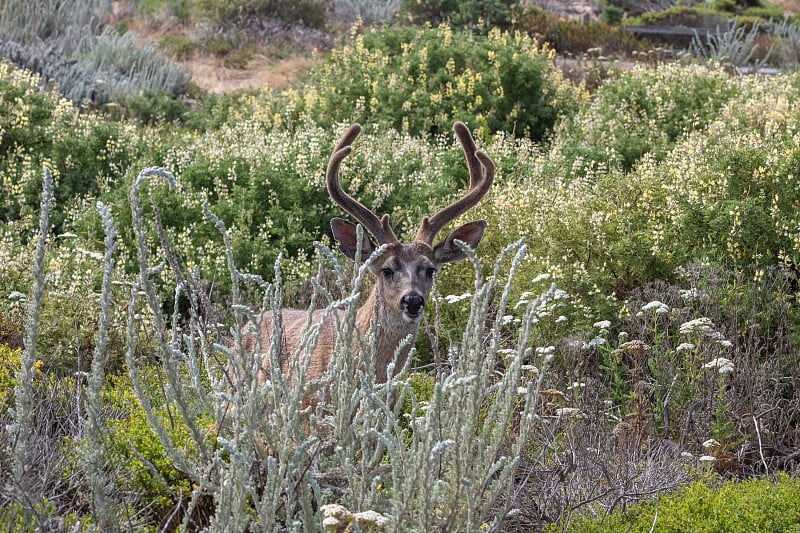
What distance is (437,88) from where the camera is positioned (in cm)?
1264

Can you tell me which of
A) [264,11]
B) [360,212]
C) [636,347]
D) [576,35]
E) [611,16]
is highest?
[360,212]

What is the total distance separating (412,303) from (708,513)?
172cm

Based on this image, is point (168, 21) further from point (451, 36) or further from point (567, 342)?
point (567, 342)

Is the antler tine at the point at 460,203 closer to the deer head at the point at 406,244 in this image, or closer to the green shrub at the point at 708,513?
the deer head at the point at 406,244

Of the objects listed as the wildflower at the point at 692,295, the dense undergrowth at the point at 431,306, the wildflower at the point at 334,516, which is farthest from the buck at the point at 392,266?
the wildflower at the point at 334,516

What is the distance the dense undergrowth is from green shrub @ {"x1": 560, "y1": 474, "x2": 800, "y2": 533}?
0.03 meters

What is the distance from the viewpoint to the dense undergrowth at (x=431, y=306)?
10.5 ft

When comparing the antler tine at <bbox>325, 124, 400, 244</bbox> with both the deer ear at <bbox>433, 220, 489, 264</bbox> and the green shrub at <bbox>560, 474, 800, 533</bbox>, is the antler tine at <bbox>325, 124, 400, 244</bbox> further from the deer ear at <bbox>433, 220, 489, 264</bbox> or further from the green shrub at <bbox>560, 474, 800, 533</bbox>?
the green shrub at <bbox>560, 474, 800, 533</bbox>

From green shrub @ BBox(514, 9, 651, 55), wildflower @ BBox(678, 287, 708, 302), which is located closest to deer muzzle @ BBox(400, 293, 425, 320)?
wildflower @ BBox(678, 287, 708, 302)

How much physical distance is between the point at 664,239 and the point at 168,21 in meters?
15.3

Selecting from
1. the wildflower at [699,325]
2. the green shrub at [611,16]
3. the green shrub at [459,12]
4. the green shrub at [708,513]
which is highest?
the wildflower at [699,325]

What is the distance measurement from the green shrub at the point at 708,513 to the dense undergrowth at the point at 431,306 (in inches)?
1.1

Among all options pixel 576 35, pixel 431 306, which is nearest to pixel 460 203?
pixel 431 306

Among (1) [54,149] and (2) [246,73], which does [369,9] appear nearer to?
(2) [246,73]
